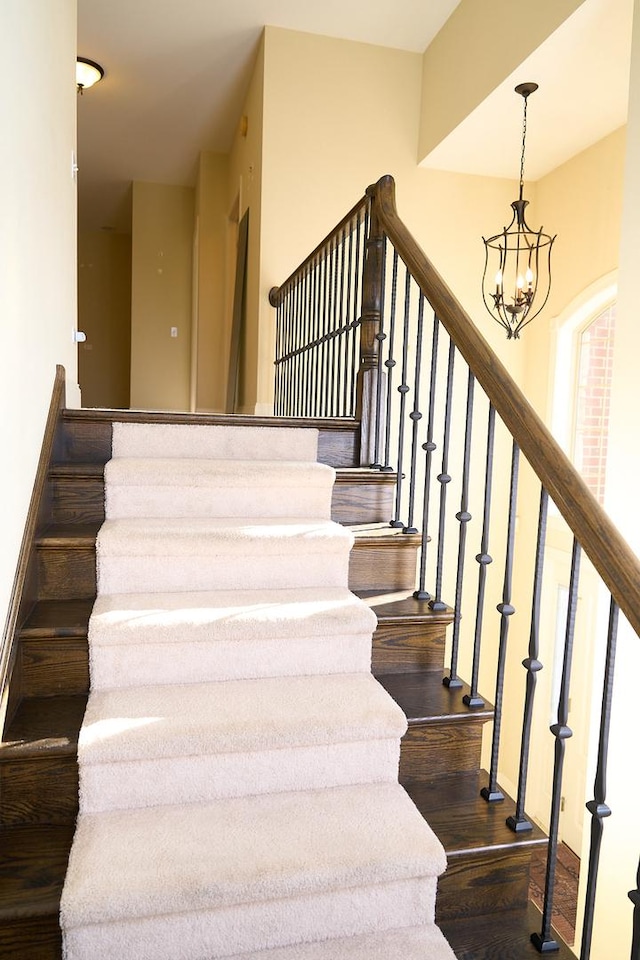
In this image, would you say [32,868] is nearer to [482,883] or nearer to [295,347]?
[482,883]

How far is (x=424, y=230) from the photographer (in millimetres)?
5414

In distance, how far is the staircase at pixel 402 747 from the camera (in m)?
1.51

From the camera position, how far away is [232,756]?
1681mm

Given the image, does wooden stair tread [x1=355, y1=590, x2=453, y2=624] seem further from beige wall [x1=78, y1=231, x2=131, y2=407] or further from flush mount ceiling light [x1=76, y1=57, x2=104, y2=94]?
beige wall [x1=78, y1=231, x2=131, y2=407]

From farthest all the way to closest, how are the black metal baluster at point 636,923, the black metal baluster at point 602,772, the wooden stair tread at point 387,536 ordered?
the wooden stair tread at point 387,536
the black metal baluster at point 602,772
the black metal baluster at point 636,923

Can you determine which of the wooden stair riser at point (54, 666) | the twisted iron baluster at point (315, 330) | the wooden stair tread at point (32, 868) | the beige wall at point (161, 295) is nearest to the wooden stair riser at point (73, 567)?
the wooden stair riser at point (54, 666)

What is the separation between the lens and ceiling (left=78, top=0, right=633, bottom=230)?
399 cm

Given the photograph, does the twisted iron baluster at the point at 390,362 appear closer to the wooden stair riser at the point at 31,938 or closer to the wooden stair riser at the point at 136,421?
the wooden stair riser at the point at 136,421

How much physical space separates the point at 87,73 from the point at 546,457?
19.1ft

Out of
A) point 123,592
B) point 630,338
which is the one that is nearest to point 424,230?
point 630,338

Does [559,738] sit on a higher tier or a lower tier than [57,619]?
lower

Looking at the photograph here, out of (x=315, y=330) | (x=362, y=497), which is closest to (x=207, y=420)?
(x=362, y=497)

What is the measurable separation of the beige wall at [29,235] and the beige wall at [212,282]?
15.3ft

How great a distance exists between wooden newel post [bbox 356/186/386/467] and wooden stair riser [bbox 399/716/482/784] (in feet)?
4.25
